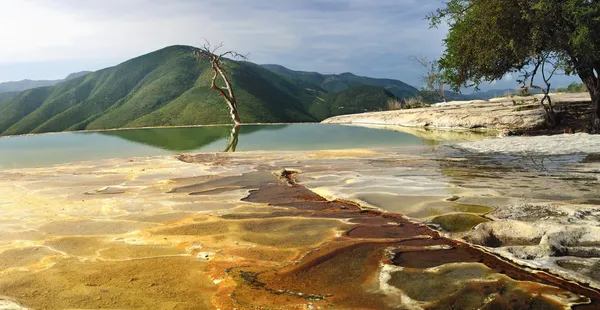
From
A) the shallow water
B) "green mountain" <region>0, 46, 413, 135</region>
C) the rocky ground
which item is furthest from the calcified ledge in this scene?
"green mountain" <region>0, 46, 413, 135</region>

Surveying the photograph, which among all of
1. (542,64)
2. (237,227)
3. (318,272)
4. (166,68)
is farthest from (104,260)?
(166,68)

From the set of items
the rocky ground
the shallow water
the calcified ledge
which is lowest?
the calcified ledge

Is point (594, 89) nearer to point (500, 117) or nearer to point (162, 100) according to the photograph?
point (500, 117)

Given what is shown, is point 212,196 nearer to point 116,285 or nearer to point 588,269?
point 116,285

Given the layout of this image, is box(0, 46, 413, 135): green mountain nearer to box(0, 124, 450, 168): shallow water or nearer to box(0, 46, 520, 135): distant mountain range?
→ box(0, 46, 520, 135): distant mountain range

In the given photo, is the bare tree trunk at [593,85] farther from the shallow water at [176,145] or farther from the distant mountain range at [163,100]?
the distant mountain range at [163,100]

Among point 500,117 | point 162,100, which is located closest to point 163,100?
point 162,100
